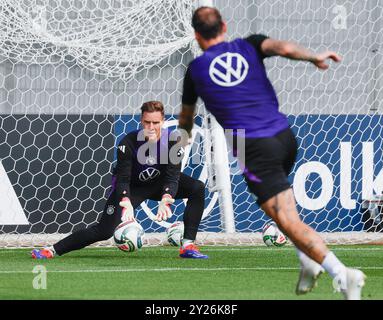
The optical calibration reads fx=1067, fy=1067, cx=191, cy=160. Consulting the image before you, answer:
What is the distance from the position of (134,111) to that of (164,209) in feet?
13.3

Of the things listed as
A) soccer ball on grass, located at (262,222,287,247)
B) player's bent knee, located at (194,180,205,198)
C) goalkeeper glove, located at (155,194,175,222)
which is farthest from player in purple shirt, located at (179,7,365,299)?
soccer ball on grass, located at (262,222,287,247)

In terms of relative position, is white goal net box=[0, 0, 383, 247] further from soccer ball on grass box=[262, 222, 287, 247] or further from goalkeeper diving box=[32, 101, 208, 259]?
goalkeeper diving box=[32, 101, 208, 259]

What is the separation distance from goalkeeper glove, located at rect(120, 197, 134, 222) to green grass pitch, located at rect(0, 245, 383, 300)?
1.29 ft

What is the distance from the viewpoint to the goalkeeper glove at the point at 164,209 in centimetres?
891

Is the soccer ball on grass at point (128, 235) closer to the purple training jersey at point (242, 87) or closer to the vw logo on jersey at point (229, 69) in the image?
the purple training jersey at point (242, 87)

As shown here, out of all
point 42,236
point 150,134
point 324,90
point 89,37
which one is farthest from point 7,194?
point 324,90

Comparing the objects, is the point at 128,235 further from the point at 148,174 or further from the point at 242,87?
the point at 242,87

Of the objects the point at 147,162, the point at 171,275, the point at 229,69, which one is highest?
the point at 229,69

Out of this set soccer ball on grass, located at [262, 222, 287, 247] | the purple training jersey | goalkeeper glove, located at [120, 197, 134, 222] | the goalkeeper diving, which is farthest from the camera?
soccer ball on grass, located at [262, 222, 287, 247]

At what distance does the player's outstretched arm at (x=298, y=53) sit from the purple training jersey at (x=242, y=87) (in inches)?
5.1

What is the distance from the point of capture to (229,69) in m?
6.46

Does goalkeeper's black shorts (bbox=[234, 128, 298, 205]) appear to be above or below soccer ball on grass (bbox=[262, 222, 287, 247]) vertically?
above

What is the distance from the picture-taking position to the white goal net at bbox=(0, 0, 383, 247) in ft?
40.0

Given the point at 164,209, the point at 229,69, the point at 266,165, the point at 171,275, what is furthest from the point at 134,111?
the point at 266,165
